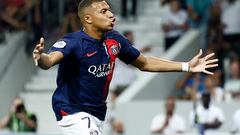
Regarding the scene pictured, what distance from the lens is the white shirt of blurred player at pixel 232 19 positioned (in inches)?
683

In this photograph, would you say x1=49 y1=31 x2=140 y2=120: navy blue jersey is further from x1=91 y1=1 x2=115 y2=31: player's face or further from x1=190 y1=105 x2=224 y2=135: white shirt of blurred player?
x1=190 y1=105 x2=224 y2=135: white shirt of blurred player

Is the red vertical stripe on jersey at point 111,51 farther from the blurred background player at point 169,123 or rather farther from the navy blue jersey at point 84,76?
the blurred background player at point 169,123

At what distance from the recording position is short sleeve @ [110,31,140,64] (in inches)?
351

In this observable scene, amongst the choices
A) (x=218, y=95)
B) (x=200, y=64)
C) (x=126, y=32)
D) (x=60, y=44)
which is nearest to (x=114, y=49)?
(x=60, y=44)

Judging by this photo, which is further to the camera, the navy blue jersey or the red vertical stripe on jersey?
the red vertical stripe on jersey

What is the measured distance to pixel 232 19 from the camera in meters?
17.4

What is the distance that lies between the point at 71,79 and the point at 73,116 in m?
0.31

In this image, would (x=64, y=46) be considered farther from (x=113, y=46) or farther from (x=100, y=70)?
(x=113, y=46)

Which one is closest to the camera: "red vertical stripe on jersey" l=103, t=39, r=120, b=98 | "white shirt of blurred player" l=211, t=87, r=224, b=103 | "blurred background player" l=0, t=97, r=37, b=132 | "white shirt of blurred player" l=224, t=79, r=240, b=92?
"red vertical stripe on jersey" l=103, t=39, r=120, b=98

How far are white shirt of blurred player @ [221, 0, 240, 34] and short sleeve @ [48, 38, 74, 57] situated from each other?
9.08 metres

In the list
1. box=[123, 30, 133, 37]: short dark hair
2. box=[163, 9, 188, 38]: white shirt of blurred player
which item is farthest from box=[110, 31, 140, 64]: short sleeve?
box=[163, 9, 188, 38]: white shirt of blurred player

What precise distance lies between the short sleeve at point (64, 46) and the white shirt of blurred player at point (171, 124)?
21.0 feet

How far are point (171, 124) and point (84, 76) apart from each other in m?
6.39

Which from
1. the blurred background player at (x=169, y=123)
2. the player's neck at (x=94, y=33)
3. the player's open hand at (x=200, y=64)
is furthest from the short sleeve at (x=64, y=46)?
the blurred background player at (x=169, y=123)
